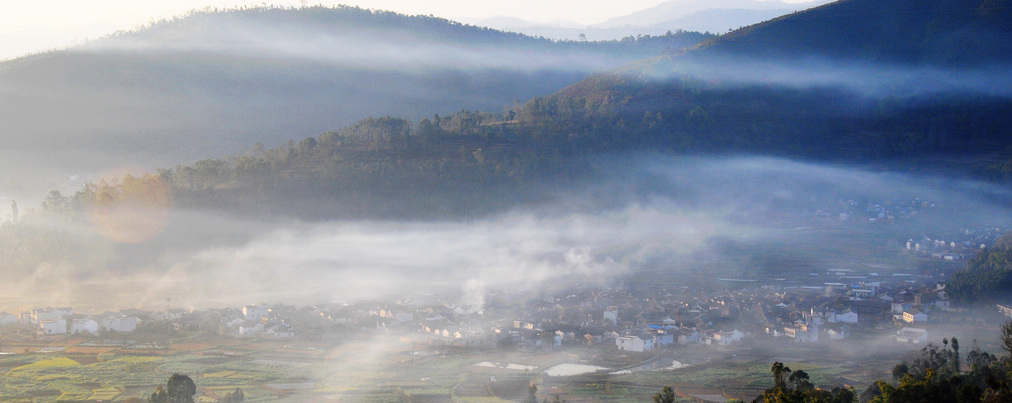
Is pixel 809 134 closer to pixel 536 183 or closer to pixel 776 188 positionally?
pixel 776 188

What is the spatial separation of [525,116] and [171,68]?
14.4m

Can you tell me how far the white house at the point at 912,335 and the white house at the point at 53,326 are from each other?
12567 mm

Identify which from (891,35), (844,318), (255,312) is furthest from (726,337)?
(891,35)

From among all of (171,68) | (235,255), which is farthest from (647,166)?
(171,68)

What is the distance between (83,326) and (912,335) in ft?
41.2

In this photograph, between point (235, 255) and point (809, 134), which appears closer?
point (235, 255)

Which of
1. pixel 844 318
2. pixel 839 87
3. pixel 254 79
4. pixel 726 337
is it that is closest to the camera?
pixel 726 337

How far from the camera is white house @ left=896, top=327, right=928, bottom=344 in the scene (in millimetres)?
15976

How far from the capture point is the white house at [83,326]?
54.4 ft

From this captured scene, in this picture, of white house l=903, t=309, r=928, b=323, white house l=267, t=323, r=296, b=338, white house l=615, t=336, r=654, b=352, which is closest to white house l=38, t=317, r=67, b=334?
white house l=267, t=323, r=296, b=338

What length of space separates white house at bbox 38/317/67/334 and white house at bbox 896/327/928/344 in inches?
495

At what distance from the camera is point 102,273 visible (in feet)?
65.0

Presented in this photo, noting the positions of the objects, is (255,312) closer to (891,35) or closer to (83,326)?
(83,326)

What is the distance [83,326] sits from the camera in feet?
54.6
